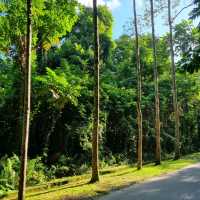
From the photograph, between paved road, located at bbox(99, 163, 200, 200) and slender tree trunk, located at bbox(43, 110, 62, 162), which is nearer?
paved road, located at bbox(99, 163, 200, 200)

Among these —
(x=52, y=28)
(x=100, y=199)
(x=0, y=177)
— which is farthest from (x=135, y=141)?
(x=100, y=199)

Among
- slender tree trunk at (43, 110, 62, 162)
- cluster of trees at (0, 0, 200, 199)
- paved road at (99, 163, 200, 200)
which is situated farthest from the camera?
slender tree trunk at (43, 110, 62, 162)

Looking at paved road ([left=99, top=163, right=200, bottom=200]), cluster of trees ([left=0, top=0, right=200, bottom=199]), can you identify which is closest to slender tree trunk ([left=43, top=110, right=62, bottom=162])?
cluster of trees ([left=0, top=0, right=200, bottom=199])

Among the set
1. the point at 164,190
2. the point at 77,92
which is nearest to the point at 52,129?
the point at 77,92

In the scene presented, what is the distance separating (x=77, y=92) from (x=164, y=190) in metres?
10.9

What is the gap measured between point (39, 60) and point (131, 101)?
25.2 feet

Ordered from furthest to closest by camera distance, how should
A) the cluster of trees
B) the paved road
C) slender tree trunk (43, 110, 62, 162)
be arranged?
slender tree trunk (43, 110, 62, 162) → the cluster of trees → the paved road

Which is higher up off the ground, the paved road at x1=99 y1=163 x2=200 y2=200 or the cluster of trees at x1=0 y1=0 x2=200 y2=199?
the cluster of trees at x1=0 y1=0 x2=200 y2=199

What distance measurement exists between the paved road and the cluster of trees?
8.72 ft

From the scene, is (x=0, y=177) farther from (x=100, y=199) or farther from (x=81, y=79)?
(x=81, y=79)

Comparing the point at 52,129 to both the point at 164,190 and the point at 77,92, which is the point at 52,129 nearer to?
the point at 77,92

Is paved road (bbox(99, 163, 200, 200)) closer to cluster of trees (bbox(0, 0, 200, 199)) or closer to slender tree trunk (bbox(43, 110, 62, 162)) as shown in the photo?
cluster of trees (bbox(0, 0, 200, 199))

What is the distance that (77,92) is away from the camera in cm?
2377

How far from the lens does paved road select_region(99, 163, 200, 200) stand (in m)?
12.7
